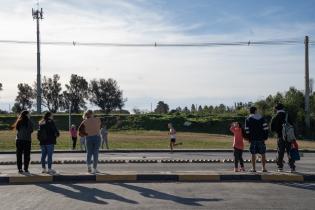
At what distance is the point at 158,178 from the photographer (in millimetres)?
13523

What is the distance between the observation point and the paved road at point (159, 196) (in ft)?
33.0

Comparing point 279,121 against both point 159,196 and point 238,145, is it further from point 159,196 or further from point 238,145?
point 159,196

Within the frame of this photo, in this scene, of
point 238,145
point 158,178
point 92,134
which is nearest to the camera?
point 158,178

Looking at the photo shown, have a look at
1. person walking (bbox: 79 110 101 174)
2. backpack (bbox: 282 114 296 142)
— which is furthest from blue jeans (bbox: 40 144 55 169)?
backpack (bbox: 282 114 296 142)

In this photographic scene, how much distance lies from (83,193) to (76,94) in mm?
72755

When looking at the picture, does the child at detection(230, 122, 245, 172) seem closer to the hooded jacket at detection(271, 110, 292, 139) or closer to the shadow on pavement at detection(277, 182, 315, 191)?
the hooded jacket at detection(271, 110, 292, 139)

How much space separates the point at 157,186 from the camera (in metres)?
12.5

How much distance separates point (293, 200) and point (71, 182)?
5092mm

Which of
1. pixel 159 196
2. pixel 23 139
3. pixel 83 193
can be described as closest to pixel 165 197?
pixel 159 196

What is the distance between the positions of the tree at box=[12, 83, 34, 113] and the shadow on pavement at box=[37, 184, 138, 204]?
72.6 meters

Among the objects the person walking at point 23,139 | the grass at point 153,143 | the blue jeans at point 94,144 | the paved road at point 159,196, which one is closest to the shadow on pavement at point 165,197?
the paved road at point 159,196

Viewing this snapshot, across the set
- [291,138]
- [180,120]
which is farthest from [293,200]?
[180,120]

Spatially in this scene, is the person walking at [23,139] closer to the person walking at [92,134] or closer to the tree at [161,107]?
the person walking at [92,134]

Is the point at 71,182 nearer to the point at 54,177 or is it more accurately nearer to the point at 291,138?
the point at 54,177
